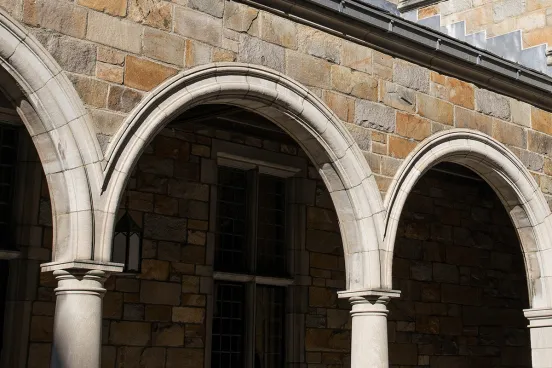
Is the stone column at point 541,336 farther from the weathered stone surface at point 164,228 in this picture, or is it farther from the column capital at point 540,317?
the weathered stone surface at point 164,228

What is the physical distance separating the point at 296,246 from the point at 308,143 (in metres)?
2.27

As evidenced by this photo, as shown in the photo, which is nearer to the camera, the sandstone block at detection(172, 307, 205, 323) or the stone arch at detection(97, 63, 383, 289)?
the stone arch at detection(97, 63, 383, 289)

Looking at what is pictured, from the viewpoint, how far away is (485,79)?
27.0 feet

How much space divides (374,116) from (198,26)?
1.80m

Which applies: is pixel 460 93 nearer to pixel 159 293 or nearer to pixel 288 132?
pixel 288 132

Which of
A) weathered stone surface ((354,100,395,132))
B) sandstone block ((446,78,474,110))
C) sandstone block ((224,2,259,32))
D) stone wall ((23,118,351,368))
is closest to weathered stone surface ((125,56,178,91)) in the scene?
sandstone block ((224,2,259,32))

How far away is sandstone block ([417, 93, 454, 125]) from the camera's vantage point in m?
7.70

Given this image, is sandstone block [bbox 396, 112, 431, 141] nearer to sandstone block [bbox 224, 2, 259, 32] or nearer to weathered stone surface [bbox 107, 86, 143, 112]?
sandstone block [bbox 224, 2, 259, 32]

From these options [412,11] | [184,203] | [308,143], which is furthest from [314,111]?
[412,11]

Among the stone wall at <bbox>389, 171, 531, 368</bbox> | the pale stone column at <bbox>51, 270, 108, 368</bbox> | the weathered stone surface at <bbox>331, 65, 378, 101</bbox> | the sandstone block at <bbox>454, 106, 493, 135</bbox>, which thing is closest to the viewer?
the pale stone column at <bbox>51, 270, 108, 368</bbox>

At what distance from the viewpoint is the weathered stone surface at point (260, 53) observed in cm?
640

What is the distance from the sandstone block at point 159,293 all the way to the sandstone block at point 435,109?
8.57 feet

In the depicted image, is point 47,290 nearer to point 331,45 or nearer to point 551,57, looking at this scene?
point 331,45

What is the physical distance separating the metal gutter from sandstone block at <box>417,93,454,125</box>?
297mm
